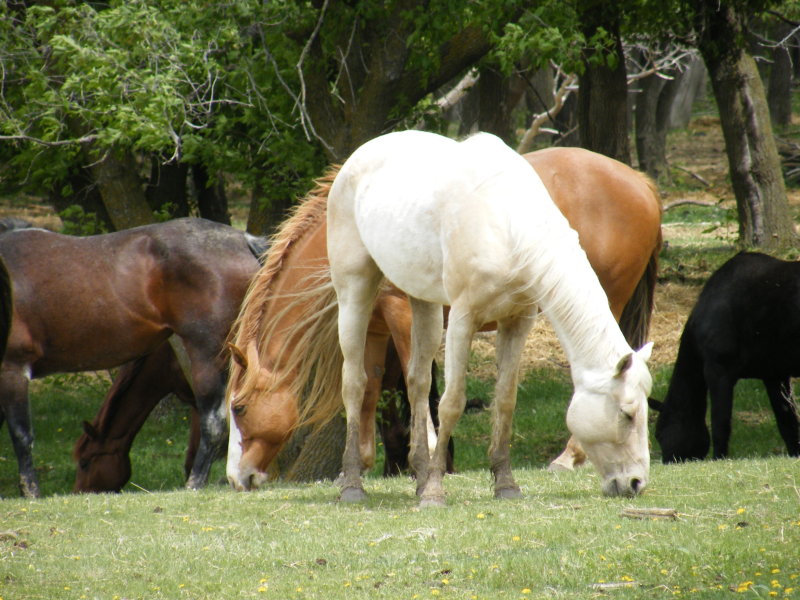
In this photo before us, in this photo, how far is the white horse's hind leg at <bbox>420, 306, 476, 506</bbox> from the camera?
18.8 feet

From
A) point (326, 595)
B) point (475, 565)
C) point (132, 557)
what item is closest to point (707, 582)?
point (475, 565)

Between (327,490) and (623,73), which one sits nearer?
(327,490)

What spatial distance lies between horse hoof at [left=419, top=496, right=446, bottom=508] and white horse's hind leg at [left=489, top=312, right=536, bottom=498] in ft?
1.28

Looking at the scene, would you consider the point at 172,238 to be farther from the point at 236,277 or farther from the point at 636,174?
the point at 636,174

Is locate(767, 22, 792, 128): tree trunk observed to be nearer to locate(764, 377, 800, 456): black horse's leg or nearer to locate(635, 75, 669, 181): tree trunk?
locate(635, 75, 669, 181): tree trunk

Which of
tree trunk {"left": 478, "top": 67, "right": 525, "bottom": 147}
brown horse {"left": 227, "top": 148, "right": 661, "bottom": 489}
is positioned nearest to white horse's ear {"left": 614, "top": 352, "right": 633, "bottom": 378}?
brown horse {"left": 227, "top": 148, "right": 661, "bottom": 489}

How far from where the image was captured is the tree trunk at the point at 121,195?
11.1m

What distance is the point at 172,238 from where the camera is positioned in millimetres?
8812

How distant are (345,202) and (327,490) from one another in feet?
6.25

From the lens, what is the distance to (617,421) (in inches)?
217

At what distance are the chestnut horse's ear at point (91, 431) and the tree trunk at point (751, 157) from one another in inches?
330

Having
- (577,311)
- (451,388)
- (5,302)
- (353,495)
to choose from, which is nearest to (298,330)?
(353,495)

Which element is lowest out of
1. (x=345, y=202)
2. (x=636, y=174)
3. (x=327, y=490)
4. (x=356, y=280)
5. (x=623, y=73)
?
(x=327, y=490)

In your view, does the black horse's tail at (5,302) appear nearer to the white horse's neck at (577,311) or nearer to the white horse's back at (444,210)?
the white horse's back at (444,210)
